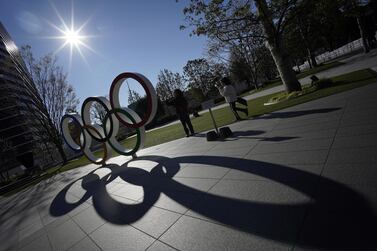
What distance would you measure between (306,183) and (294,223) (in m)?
0.86

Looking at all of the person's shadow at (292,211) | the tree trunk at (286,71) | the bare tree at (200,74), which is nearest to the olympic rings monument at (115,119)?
the person's shadow at (292,211)

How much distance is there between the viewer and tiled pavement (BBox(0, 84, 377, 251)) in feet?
7.01

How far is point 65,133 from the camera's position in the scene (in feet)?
43.9

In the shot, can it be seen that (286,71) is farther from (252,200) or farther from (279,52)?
(252,200)

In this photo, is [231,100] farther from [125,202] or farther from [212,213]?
[212,213]

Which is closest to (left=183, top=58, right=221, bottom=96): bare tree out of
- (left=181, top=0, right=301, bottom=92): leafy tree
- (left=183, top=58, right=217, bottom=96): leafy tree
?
(left=183, top=58, right=217, bottom=96): leafy tree

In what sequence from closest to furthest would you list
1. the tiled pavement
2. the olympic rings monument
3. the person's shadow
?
the person's shadow < the tiled pavement < the olympic rings monument

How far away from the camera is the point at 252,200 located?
2.90 m

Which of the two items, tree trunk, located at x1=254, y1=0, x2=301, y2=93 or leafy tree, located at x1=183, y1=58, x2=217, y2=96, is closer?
tree trunk, located at x1=254, y1=0, x2=301, y2=93

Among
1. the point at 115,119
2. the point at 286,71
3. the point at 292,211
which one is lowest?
the point at 292,211

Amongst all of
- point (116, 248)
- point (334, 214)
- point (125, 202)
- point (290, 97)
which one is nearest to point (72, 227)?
point (125, 202)

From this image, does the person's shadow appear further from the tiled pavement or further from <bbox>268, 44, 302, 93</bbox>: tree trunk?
<bbox>268, 44, 302, 93</bbox>: tree trunk

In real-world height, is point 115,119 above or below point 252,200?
above

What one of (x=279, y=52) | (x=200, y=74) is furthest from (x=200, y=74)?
(x=279, y=52)
